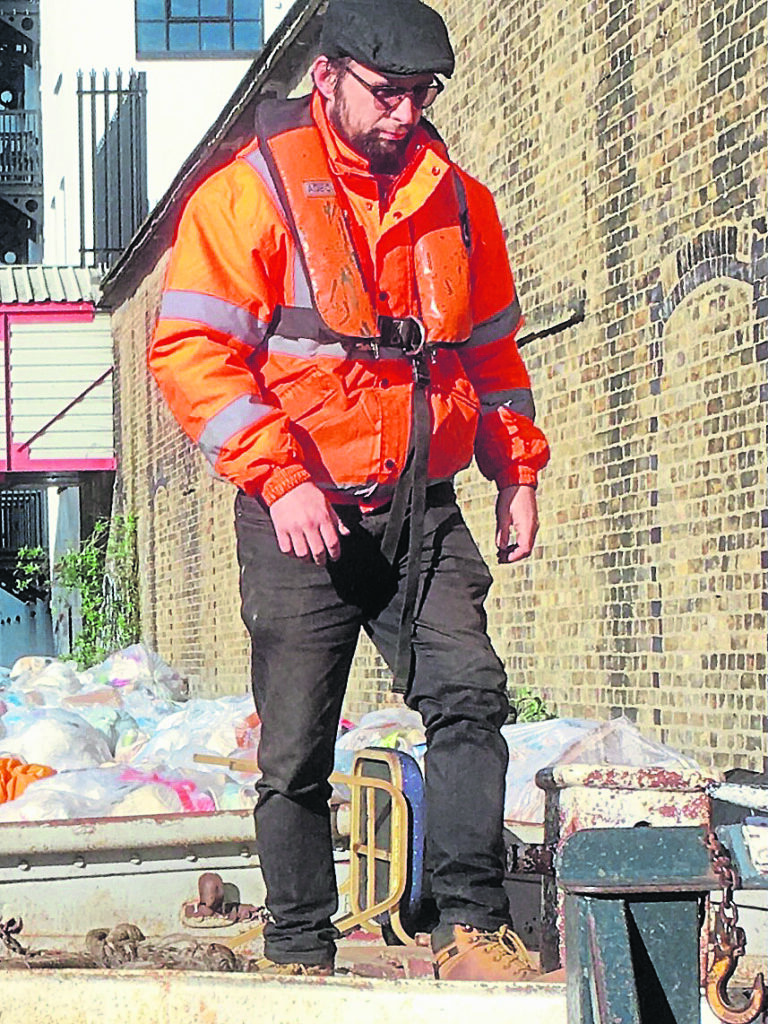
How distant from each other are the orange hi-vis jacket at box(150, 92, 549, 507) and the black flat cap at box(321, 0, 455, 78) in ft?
0.57

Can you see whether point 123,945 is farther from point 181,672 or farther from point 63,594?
point 63,594

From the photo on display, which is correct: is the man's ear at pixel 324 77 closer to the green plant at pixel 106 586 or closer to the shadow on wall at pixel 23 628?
the green plant at pixel 106 586

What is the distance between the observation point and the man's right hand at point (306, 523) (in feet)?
11.2

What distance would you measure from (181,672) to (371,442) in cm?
1702

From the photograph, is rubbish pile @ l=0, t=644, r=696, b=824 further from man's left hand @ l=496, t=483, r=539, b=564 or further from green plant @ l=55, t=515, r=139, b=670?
green plant @ l=55, t=515, r=139, b=670

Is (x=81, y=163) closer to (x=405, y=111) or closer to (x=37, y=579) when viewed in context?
(x=37, y=579)

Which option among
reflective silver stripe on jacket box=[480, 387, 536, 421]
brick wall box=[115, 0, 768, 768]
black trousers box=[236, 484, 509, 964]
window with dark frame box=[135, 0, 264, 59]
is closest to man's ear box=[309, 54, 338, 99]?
reflective silver stripe on jacket box=[480, 387, 536, 421]

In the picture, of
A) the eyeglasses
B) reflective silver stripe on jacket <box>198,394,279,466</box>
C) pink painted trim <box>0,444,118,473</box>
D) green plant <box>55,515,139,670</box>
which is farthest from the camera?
pink painted trim <box>0,444,118,473</box>

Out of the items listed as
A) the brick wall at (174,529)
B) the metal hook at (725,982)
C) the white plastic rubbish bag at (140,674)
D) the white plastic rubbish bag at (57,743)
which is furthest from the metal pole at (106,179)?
the metal hook at (725,982)

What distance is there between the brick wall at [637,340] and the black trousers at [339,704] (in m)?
3.84

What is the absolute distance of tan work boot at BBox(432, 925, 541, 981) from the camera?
3.28 meters

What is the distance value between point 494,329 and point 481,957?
1.29 m

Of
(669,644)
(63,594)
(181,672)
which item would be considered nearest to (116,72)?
(63,594)

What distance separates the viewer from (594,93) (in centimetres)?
905
